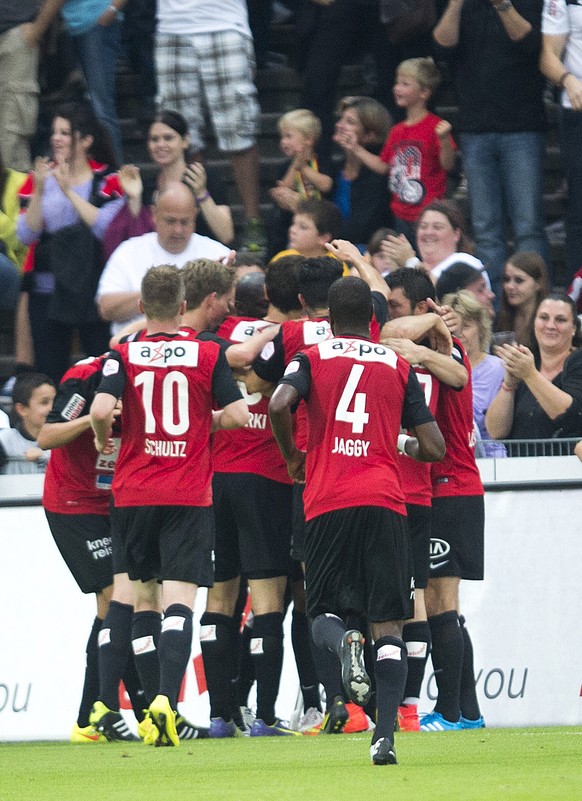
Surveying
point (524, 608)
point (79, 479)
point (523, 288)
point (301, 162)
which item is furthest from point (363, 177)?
point (79, 479)

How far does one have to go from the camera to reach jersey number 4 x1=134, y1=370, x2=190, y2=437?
821 cm

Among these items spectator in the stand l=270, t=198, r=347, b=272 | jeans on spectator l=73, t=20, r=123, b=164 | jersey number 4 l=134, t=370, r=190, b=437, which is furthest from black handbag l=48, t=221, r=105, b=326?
jersey number 4 l=134, t=370, r=190, b=437

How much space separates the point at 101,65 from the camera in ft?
43.7

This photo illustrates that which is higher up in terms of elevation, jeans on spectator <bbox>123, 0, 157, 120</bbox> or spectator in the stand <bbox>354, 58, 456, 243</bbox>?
jeans on spectator <bbox>123, 0, 157, 120</bbox>

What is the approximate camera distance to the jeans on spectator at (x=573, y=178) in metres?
12.0

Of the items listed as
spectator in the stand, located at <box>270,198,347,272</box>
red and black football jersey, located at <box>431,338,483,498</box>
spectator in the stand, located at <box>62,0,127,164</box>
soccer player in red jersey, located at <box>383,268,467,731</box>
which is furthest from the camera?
spectator in the stand, located at <box>62,0,127,164</box>

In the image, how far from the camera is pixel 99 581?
30.3 ft

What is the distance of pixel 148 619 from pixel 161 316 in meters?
1.49

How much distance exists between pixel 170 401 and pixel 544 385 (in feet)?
8.02

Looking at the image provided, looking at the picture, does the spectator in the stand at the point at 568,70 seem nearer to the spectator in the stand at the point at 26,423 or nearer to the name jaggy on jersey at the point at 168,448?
the spectator in the stand at the point at 26,423

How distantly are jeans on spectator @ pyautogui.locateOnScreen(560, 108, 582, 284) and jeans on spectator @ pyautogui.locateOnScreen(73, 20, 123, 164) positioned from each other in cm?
354

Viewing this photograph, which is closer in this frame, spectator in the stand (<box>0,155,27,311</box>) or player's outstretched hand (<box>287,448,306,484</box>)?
player's outstretched hand (<box>287,448,306,484</box>)

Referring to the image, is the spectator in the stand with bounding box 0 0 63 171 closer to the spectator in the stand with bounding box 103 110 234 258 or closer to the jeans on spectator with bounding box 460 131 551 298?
the spectator in the stand with bounding box 103 110 234 258

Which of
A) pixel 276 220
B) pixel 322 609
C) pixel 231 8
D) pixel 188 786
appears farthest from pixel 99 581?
pixel 231 8
